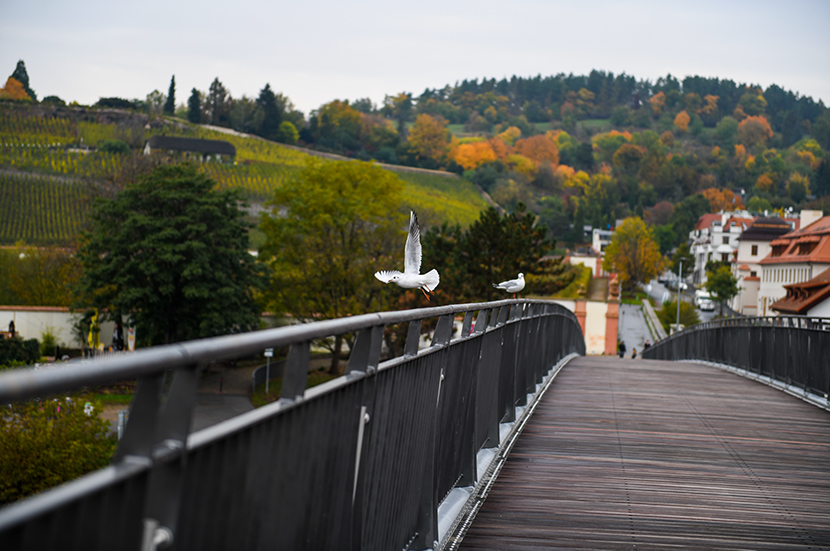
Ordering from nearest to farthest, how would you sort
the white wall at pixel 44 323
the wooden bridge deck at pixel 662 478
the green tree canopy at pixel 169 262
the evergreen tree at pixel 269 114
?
the wooden bridge deck at pixel 662 478 → the green tree canopy at pixel 169 262 → the white wall at pixel 44 323 → the evergreen tree at pixel 269 114

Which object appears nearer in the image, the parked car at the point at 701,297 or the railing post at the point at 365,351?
the railing post at the point at 365,351

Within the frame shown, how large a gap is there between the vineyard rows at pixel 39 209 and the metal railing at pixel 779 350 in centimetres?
5283

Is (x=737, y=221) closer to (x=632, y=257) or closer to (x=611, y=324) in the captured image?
(x=632, y=257)

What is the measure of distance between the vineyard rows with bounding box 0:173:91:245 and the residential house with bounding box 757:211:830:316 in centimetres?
5623

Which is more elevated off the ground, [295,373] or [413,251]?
[413,251]

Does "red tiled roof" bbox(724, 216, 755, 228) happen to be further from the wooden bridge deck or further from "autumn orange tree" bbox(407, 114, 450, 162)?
the wooden bridge deck

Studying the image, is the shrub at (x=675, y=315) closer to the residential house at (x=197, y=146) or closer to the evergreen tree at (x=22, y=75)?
the residential house at (x=197, y=146)

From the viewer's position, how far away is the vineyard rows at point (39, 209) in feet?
218

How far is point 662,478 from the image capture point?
6.59 metres

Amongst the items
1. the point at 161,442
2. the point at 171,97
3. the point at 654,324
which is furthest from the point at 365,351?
the point at 171,97

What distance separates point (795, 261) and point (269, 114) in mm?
113629

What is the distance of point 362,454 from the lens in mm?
3311

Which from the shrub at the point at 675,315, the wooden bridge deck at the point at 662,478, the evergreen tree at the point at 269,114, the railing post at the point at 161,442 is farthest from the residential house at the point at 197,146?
the railing post at the point at 161,442

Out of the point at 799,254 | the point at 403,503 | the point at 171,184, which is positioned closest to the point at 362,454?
the point at 403,503
